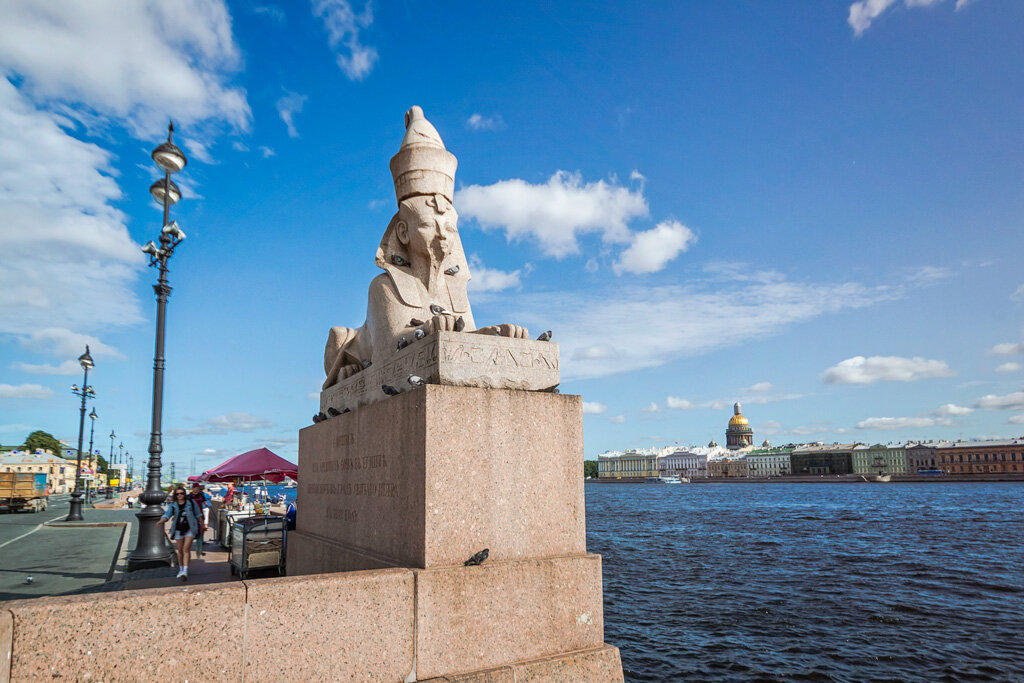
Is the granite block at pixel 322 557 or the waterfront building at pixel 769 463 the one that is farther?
the waterfront building at pixel 769 463

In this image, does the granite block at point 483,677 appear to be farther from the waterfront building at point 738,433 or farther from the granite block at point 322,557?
the waterfront building at point 738,433

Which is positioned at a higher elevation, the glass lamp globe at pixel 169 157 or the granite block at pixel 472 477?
the glass lamp globe at pixel 169 157

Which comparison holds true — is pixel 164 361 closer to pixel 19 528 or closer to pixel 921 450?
pixel 19 528

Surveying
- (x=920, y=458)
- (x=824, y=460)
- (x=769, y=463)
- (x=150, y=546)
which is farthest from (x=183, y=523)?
(x=769, y=463)

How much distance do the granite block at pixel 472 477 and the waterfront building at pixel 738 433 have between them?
517ft

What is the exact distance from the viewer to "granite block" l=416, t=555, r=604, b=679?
314 centimetres

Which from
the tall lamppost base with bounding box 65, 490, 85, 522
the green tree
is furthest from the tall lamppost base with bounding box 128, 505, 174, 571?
the green tree

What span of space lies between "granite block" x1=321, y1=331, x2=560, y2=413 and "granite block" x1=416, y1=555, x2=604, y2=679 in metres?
1.04

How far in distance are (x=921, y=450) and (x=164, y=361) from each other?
127114 millimetres

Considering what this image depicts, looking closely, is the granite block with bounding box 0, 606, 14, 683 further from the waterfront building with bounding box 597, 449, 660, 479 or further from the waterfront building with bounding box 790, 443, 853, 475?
the waterfront building with bounding box 597, 449, 660, 479

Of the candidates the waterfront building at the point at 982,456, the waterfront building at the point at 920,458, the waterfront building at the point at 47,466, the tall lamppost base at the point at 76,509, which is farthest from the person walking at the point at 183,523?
the waterfront building at the point at 920,458

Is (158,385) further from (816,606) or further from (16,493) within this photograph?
(16,493)

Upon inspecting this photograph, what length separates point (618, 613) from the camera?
38.8 feet

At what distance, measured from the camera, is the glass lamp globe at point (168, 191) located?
10992mm
